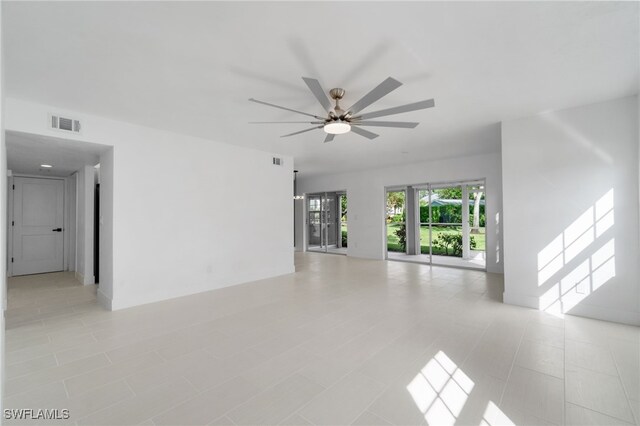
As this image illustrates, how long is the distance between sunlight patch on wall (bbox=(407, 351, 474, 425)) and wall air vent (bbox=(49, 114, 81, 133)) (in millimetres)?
4800

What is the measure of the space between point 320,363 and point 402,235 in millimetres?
7195

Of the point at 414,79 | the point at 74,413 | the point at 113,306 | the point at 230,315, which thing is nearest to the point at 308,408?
the point at 74,413

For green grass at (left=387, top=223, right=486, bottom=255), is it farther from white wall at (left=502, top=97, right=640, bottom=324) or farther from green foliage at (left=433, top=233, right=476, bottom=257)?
white wall at (left=502, top=97, right=640, bottom=324)

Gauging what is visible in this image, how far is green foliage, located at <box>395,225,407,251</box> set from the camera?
9137 millimetres

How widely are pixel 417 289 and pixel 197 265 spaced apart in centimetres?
379

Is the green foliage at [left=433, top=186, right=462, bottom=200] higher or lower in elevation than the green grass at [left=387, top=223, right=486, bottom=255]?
higher

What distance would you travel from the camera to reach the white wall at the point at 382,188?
6.40 m

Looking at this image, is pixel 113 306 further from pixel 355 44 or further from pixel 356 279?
pixel 355 44

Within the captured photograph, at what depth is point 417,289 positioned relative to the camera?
16.4 ft

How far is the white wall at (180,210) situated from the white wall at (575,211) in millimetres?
4261

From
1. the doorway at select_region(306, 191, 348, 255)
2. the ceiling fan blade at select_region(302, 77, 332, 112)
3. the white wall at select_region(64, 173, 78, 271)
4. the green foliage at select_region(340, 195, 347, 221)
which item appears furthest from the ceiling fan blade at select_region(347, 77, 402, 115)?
the green foliage at select_region(340, 195, 347, 221)

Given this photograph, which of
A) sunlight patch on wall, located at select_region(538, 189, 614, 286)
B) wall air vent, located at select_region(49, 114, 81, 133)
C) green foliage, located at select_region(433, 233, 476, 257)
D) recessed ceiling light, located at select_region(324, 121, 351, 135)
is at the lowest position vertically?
green foliage, located at select_region(433, 233, 476, 257)

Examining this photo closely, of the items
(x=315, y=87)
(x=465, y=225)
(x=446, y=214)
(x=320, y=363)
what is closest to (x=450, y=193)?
(x=446, y=214)

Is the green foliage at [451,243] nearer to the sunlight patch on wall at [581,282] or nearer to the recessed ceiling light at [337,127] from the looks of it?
the sunlight patch on wall at [581,282]
